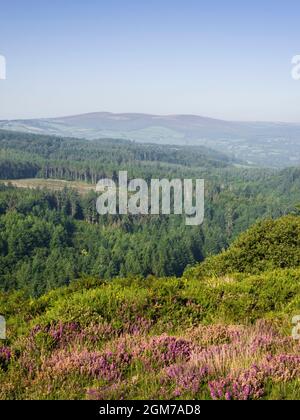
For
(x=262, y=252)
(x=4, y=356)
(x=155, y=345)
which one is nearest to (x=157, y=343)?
(x=155, y=345)

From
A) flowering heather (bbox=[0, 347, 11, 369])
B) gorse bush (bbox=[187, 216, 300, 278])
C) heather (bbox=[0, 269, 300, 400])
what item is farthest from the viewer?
gorse bush (bbox=[187, 216, 300, 278])

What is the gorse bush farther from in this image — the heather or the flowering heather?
the flowering heather

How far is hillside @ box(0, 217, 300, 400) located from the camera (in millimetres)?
5707

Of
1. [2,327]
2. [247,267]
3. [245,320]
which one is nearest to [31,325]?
[2,327]

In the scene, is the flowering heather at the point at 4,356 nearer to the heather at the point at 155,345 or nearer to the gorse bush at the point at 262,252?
the heather at the point at 155,345

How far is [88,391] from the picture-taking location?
18.2 ft

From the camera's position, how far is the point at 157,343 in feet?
23.2

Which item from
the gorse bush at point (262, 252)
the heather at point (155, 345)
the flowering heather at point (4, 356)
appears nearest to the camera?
the heather at point (155, 345)

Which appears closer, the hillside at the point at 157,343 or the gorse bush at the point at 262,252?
the hillside at the point at 157,343

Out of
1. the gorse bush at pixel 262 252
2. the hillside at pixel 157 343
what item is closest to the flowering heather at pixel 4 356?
the hillside at pixel 157 343

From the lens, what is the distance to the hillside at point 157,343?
571 cm

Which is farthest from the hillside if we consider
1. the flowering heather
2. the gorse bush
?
the gorse bush

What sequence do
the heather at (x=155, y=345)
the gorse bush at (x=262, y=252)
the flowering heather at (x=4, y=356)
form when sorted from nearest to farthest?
the heather at (x=155, y=345) < the flowering heather at (x=4, y=356) < the gorse bush at (x=262, y=252)
